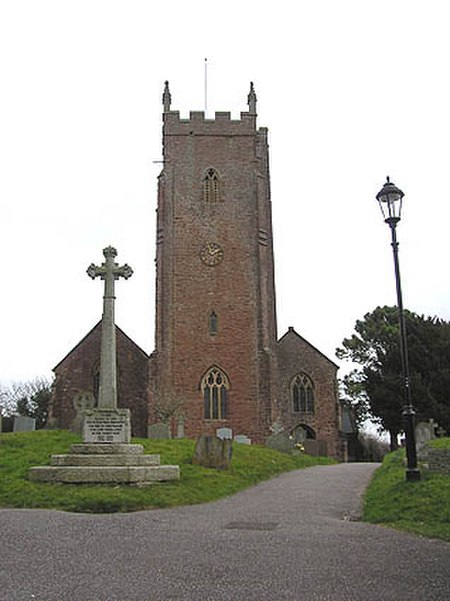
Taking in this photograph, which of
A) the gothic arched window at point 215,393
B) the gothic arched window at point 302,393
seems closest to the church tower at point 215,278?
the gothic arched window at point 215,393

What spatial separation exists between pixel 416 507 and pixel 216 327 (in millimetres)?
26965

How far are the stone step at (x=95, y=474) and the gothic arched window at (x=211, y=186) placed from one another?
90.3ft

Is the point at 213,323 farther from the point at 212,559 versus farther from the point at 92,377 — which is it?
the point at 212,559

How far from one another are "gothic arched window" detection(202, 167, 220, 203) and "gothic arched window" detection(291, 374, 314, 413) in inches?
459

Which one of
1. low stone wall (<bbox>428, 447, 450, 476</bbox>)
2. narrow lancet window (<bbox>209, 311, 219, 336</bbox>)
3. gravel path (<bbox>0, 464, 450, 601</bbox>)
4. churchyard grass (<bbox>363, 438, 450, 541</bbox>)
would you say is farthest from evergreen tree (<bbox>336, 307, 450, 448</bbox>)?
gravel path (<bbox>0, 464, 450, 601</bbox>)

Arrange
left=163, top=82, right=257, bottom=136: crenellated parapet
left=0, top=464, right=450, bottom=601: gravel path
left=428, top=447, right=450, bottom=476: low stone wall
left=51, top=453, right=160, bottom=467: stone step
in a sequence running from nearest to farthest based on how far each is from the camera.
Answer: left=0, top=464, right=450, bottom=601: gravel path, left=428, top=447, right=450, bottom=476: low stone wall, left=51, top=453, right=160, bottom=467: stone step, left=163, top=82, right=257, bottom=136: crenellated parapet

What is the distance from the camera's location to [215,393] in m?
34.8

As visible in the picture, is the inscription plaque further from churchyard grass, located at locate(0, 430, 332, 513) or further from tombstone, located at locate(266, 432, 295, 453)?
tombstone, located at locate(266, 432, 295, 453)

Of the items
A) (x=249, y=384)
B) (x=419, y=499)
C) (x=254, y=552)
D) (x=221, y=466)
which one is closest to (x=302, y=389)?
(x=249, y=384)

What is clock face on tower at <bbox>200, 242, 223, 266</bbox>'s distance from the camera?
36844 millimetres

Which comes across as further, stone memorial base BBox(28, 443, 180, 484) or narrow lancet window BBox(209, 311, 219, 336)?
narrow lancet window BBox(209, 311, 219, 336)

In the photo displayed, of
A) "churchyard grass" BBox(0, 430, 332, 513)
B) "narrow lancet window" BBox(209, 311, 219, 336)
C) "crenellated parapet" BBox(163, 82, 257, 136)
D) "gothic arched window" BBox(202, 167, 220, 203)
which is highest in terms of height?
"crenellated parapet" BBox(163, 82, 257, 136)

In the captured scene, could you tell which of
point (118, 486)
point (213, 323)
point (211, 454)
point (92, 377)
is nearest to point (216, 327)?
Answer: point (213, 323)

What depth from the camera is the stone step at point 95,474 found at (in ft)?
38.2
